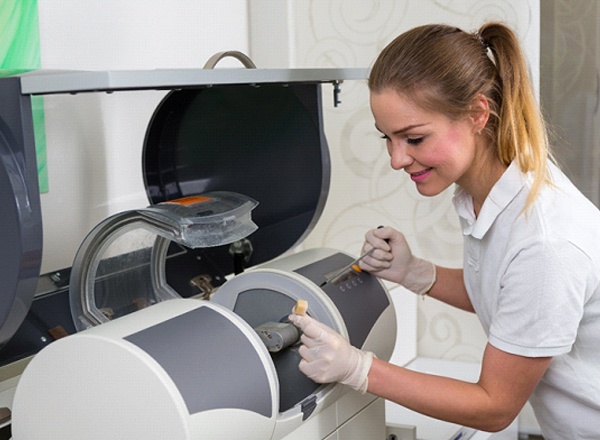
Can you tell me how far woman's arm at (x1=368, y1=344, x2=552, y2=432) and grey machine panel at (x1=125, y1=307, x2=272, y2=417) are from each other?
27 cm

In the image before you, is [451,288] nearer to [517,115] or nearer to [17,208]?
[517,115]

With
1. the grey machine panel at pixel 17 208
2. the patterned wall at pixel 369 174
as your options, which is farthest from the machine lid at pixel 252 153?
the patterned wall at pixel 369 174

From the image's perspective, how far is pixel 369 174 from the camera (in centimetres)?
Result: 234

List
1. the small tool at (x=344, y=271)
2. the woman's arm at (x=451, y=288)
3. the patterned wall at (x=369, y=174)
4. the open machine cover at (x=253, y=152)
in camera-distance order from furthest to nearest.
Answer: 1. the patterned wall at (x=369, y=174)
2. the woman's arm at (x=451, y=288)
3. the open machine cover at (x=253, y=152)
4. the small tool at (x=344, y=271)

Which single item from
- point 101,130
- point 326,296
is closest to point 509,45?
point 326,296

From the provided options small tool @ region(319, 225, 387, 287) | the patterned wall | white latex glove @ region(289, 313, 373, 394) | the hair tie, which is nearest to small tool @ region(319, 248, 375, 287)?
small tool @ region(319, 225, 387, 287)

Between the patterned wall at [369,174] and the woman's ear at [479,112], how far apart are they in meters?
0.97

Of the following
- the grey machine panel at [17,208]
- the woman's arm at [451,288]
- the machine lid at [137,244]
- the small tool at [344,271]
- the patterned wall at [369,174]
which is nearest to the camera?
the grey machine panel at [17,208]

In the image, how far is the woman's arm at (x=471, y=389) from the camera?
1.26m

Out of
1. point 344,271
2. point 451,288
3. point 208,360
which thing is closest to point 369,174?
point 451,288

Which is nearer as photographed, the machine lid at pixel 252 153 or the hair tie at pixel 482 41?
the hair tie at pixel 482 41

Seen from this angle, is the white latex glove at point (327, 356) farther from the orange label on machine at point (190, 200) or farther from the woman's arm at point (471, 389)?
the orange label on machine at point (190, 200)

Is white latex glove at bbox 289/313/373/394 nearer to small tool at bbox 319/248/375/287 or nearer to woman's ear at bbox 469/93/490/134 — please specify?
small tool at bbox 319/248/375/287

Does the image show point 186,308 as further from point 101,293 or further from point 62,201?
point 62,201
